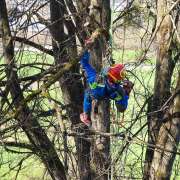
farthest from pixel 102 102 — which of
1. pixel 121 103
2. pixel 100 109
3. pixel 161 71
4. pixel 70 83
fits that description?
pixel 70 83

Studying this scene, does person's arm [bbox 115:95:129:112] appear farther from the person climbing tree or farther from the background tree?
the background tree

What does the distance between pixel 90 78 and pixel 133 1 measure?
2.38m

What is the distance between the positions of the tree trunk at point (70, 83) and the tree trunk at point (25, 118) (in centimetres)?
43

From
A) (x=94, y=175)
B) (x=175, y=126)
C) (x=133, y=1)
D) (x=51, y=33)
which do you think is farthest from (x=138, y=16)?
(x=94, y=175)

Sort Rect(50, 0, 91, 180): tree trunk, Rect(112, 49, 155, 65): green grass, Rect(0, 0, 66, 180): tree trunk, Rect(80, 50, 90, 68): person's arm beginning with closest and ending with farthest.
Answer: Rect(80, 50, 90, 68): person's arm → Rect(112, 49, 155, 65): green grass → Rect(0, 0, 66, 180): tree trunk → Rect(50, 0, 91, 180): tree trunk

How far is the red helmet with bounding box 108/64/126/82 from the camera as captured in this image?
19.4 ft

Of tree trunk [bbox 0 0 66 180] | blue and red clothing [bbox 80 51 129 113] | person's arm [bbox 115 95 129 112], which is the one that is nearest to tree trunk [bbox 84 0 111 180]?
blue and red clothing [bbox 80 51 129 113]

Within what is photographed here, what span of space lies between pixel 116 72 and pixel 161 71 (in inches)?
63.5

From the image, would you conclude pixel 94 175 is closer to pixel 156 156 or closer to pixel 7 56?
pixel 156 156

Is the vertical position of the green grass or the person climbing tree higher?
the green grass

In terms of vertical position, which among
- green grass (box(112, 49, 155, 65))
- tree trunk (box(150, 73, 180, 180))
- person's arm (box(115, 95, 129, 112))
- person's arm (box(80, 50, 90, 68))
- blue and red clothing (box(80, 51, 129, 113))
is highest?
green grass (box(112, 49, 155, 65))

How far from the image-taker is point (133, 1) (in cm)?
818

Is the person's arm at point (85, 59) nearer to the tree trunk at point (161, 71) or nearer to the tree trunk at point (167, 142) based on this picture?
the tree trunk at point (161, 71)

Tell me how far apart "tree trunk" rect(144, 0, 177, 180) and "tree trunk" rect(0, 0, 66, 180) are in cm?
157
